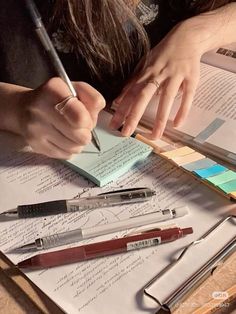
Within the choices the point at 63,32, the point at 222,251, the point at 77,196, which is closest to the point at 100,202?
the point at 77,196

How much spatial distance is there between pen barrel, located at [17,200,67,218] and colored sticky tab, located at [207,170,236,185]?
186 mm

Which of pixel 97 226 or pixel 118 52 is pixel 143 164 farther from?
pixel 118 52

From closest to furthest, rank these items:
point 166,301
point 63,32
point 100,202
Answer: point 166,301 < point 100,202 < point 63,32

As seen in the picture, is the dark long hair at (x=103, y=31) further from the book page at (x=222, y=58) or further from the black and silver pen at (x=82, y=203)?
the black and silver pen at (x=82, y=203)

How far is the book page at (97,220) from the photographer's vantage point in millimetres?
483

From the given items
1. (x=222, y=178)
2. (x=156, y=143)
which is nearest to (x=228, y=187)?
(x=222, y=178)

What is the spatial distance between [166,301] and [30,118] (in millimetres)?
309

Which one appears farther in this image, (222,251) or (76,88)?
(76,88)

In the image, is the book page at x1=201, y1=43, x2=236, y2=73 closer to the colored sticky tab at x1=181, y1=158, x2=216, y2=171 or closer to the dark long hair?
the dark long hair

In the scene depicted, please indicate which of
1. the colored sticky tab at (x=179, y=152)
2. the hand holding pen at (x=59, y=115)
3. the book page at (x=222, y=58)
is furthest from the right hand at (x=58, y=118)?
the book page at (x=222, y=58)

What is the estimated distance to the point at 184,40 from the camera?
0.83m

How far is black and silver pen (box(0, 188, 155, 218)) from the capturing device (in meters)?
0.57

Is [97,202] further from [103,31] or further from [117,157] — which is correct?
[103,31]

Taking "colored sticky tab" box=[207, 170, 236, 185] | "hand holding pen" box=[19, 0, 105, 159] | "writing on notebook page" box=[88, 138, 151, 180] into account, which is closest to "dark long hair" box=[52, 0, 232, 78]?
"hand holding pen" box=[19, 0, 105, 159]
